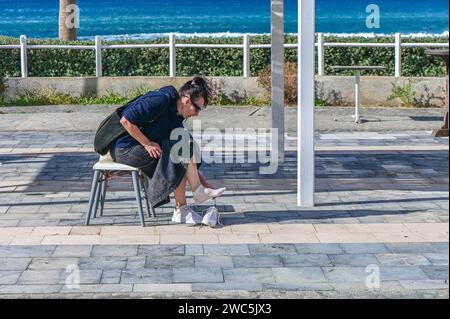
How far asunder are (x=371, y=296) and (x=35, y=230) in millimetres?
3123

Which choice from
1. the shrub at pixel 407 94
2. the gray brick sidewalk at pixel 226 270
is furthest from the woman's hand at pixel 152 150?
the shrub at pixel 407 94

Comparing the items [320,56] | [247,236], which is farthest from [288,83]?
[247,236]

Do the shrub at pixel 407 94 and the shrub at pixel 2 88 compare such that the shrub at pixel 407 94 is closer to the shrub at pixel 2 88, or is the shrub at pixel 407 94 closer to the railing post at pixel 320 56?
the railing post at pixel 320 56

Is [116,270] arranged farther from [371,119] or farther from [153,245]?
[371,119]

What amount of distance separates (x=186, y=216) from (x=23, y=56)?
33.6 ft

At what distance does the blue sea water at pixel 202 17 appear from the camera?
7344 centimetres

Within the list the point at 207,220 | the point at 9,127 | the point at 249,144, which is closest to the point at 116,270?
the point at 207,220

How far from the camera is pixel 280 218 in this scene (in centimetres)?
914

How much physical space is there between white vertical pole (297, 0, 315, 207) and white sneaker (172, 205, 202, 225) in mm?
1203

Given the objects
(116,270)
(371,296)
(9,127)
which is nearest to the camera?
(371,296)

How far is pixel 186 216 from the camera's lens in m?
8.89

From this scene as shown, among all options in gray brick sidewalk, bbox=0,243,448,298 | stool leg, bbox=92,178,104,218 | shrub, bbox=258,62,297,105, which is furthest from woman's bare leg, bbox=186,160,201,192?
shrub, bbox=258,62,297,105

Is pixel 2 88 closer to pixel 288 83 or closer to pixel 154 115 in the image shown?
pixel 288 83

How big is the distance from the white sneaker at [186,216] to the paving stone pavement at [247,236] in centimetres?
11
